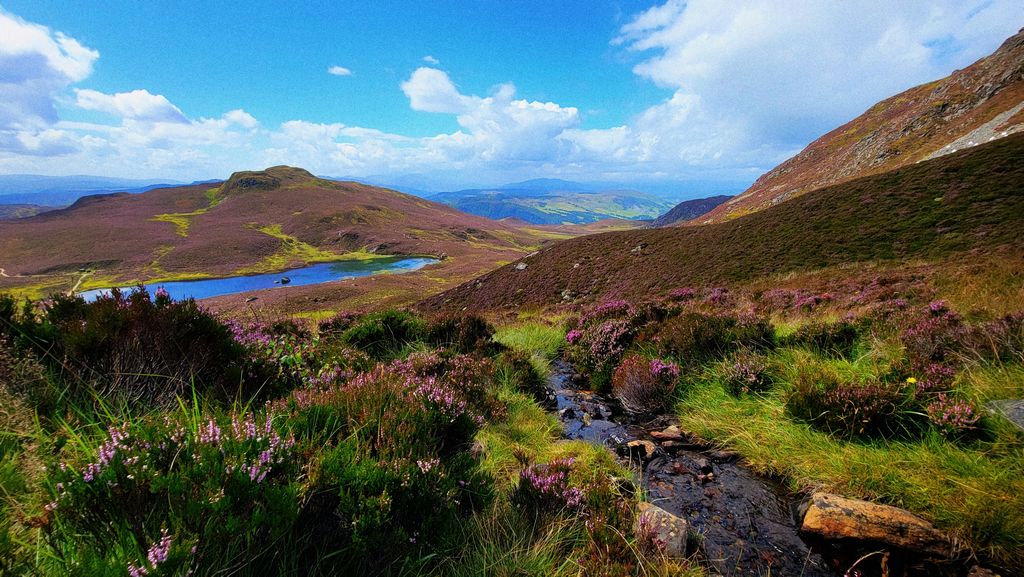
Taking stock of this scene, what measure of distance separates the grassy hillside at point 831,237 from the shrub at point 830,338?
35.1 ft

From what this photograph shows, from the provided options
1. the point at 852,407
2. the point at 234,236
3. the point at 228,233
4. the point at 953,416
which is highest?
the point at 228,233

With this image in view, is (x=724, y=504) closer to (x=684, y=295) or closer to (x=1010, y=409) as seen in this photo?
(x=1010, y=409)

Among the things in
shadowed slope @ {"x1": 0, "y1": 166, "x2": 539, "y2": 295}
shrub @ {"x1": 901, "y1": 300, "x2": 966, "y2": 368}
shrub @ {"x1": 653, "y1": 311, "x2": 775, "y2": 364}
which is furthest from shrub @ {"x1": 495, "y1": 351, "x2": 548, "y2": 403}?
shadowed slope @ {"x1": 0, "y1": 166, "x2": 539, "y2": 295}

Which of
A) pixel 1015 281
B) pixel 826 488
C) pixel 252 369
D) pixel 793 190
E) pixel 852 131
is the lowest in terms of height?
pixel 826 488

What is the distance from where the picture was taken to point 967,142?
99.6 feet

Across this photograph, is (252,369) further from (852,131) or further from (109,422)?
(852,131)

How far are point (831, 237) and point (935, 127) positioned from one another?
41281 millimetres

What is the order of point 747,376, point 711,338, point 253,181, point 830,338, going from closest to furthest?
point 747,376 → point 830,338 → point 711,338 → point 253,181

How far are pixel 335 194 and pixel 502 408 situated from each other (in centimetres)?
16713

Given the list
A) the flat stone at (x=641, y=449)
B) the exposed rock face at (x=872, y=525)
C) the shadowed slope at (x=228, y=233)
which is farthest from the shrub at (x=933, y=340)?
the shadowed slope at (x=228, y=233)

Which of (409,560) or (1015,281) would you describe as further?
(1015,281)

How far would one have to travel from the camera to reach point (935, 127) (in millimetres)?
41625

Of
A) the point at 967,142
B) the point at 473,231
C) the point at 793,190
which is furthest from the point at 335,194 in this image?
the point at 967,142

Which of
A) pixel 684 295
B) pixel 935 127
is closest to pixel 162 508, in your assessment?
pixel 684 295
